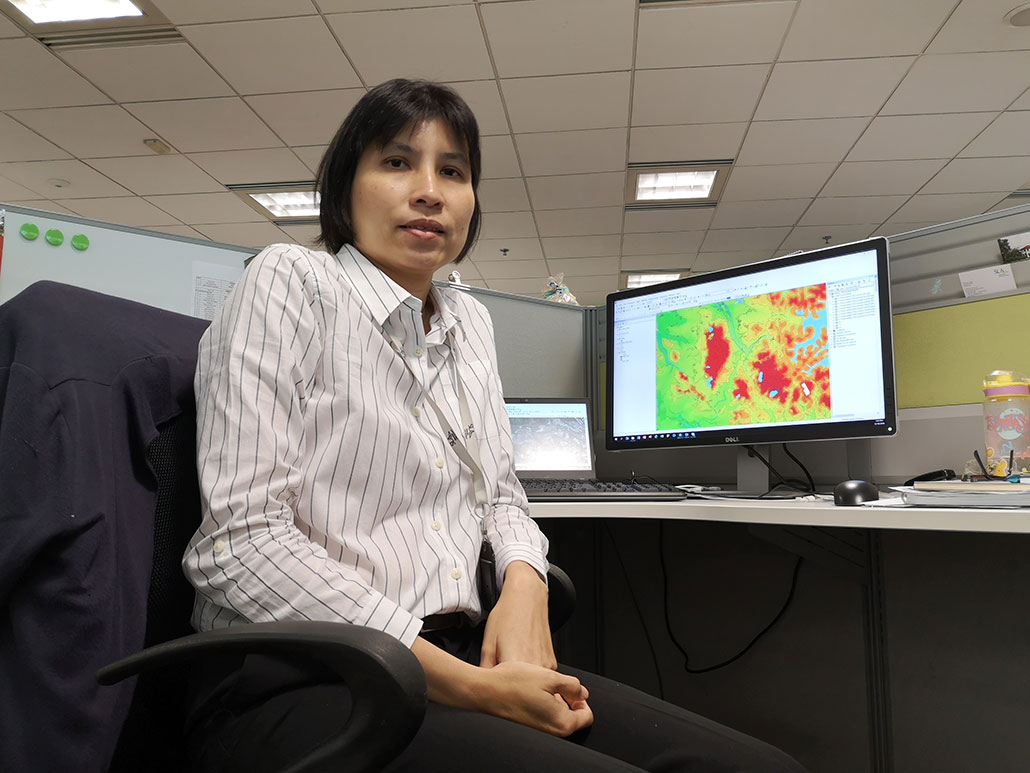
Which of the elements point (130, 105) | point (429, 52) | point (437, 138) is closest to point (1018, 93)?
point (429, 52)

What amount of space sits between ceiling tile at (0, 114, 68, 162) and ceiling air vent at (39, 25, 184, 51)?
98 centimetres

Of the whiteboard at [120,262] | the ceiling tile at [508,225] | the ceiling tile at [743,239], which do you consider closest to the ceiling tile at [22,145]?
the ceiling tile at [508,225]

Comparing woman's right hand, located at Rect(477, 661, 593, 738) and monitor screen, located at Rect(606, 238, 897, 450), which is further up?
monitor screen, located at Rect(606, 238, 897, 450)

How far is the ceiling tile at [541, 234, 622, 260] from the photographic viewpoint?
6.02 m

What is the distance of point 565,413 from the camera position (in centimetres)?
175

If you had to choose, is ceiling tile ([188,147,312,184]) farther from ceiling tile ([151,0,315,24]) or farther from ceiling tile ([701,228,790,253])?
ceiling tile ([701,228,790,253])

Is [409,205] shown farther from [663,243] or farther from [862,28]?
[663,243]

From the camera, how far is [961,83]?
3.72 metres

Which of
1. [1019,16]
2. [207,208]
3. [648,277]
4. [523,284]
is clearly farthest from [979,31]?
[207,208]

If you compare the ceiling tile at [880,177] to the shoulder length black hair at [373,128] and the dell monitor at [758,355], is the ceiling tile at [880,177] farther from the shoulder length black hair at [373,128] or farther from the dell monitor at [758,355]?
the shoulder length black hair at [373,128]

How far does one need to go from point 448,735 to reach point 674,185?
4.89 metres

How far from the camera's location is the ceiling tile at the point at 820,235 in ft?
18.8

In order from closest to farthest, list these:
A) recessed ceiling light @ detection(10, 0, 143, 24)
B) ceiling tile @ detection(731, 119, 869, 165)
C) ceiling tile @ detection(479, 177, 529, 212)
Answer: recessed ceiling light @ detection(10, 0, 143, 24), ceiling tile @ detection(731, 119, 869, 165), ceiling tile @ detection(479, 177, 529, 212)

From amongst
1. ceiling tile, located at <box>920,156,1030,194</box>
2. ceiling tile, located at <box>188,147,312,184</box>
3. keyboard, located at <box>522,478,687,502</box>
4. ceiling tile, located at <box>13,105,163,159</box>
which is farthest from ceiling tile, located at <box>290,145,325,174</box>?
ceiling tile, located at <box>920,156,1030,194</box>
